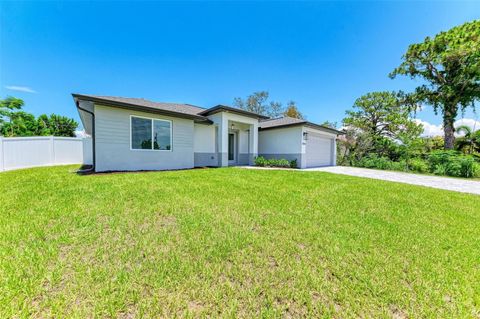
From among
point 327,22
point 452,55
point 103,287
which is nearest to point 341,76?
point 327,22

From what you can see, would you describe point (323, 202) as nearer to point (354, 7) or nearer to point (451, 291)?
point (451, 291)

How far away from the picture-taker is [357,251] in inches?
114

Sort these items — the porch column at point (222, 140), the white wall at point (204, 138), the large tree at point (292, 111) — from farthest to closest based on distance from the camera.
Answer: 1. the large tree at point (292, 111)
2. the white wall at point (204, 138)
3. the porch column at point (222, 140)

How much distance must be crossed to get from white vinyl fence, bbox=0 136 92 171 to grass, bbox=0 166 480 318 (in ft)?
24.4

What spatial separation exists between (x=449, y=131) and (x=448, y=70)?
216 inches

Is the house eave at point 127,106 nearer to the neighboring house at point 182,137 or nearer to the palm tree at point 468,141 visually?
the neighboring house at point 182,137

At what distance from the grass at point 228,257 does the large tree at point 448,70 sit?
60.7 feet

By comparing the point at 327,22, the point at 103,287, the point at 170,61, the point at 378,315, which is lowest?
the point at 378,315

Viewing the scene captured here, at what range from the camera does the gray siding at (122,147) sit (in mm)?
8219

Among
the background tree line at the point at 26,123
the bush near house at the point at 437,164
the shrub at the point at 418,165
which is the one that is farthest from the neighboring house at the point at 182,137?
the background tree line at the point at 26,123

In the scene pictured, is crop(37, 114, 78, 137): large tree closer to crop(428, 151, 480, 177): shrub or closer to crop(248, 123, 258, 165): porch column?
crop(248, 123, 258, 165): porch column

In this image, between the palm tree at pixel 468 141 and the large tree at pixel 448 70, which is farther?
the palm tree at pixel 468 141

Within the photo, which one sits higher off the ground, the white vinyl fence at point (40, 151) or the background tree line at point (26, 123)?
the background tree line at point (26, 123)

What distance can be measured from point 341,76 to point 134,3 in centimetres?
1539
